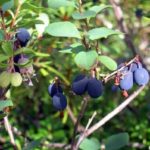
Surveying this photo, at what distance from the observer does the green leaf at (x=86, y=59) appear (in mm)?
1048

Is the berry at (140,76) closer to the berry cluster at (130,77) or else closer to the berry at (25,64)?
the berry cluster at (130,77)

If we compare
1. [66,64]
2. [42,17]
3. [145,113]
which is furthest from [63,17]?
[145,113]

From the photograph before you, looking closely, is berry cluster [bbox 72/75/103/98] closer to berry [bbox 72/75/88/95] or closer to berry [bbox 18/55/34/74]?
berry [bbox 72/75/88/95]

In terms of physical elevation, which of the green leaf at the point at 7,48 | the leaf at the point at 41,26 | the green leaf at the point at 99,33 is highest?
the green leaf at the point at 7,48

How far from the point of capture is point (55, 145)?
5.76 feet

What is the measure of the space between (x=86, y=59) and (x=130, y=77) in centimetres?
12

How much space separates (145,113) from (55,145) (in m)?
0.52

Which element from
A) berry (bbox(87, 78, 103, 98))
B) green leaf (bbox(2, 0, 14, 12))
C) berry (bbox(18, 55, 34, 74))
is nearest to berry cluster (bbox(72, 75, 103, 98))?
berry (bbox(87, 78, 103, 98))

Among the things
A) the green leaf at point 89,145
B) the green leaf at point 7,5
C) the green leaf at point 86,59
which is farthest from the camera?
the green leaf at point 89,145

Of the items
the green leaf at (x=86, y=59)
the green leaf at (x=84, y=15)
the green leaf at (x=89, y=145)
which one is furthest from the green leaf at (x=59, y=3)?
the green leaf at (x=89, y=145)

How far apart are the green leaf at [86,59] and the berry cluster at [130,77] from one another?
0.09m

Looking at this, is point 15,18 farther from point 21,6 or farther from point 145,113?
point 145,113

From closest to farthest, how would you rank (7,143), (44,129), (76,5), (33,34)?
(76,5), (33,34), (7,143), (44,129)

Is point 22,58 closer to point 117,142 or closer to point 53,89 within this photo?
point 53,89
